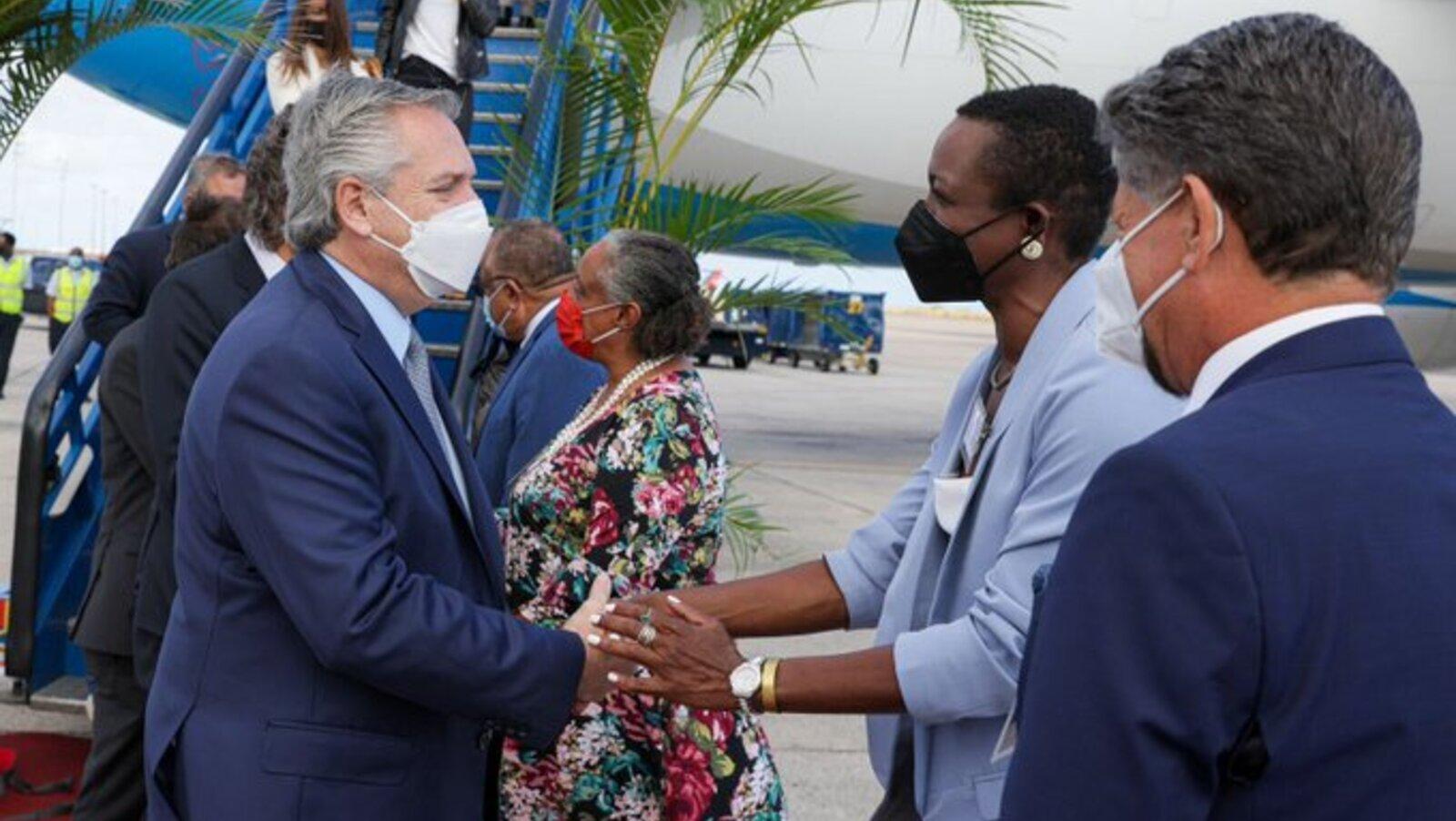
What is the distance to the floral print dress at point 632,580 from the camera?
3.39m

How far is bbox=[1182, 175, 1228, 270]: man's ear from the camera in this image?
143cm

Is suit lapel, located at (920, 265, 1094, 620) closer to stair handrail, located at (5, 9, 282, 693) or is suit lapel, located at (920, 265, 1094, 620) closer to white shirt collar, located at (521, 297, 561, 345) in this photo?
white shirt collar, located at (521, 297, 561, 345)

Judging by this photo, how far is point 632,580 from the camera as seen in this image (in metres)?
3.43

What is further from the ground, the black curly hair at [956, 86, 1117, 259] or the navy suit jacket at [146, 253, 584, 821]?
the black curly hair at [956, 86, 1117, 259]

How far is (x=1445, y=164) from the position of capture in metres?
13.7

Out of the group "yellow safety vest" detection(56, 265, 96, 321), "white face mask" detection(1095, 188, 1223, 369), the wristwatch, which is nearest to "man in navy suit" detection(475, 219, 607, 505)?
the wristwatch

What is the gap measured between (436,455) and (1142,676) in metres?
1.42

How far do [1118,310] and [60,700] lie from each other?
523cm

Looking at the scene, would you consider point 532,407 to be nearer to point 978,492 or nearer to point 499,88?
point 978,492

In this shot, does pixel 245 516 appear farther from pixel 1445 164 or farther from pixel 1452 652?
pixel 1445 164

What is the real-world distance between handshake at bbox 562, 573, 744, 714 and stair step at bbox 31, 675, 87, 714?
394 centimetres

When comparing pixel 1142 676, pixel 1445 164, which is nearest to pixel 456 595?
pixel 1142 676

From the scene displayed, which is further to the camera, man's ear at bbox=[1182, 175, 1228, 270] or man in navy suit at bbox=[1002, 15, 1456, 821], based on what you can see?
man's ear at bbox=[1182, 175, 1228, 270]

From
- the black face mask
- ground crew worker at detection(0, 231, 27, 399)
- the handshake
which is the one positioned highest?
the black face mask
